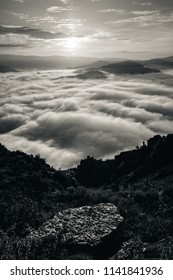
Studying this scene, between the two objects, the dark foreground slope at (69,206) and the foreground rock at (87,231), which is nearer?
the dark foreground slope at (69,206)

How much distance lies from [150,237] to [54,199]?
20.1ft

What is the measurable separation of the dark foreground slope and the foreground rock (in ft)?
0.38

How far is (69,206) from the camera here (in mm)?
14891

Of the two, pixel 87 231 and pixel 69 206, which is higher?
pixel 87 231

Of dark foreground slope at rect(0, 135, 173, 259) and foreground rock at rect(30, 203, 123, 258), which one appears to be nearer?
dark foreground slope at rect(0, 135, 173, 259)

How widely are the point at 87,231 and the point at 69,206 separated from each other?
4.85m

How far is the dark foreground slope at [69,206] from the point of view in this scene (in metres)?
9.54

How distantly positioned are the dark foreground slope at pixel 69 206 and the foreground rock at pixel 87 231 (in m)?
0.12

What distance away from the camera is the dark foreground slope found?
9539mm

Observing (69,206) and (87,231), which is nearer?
(87,231)

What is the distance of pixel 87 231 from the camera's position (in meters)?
10.1
